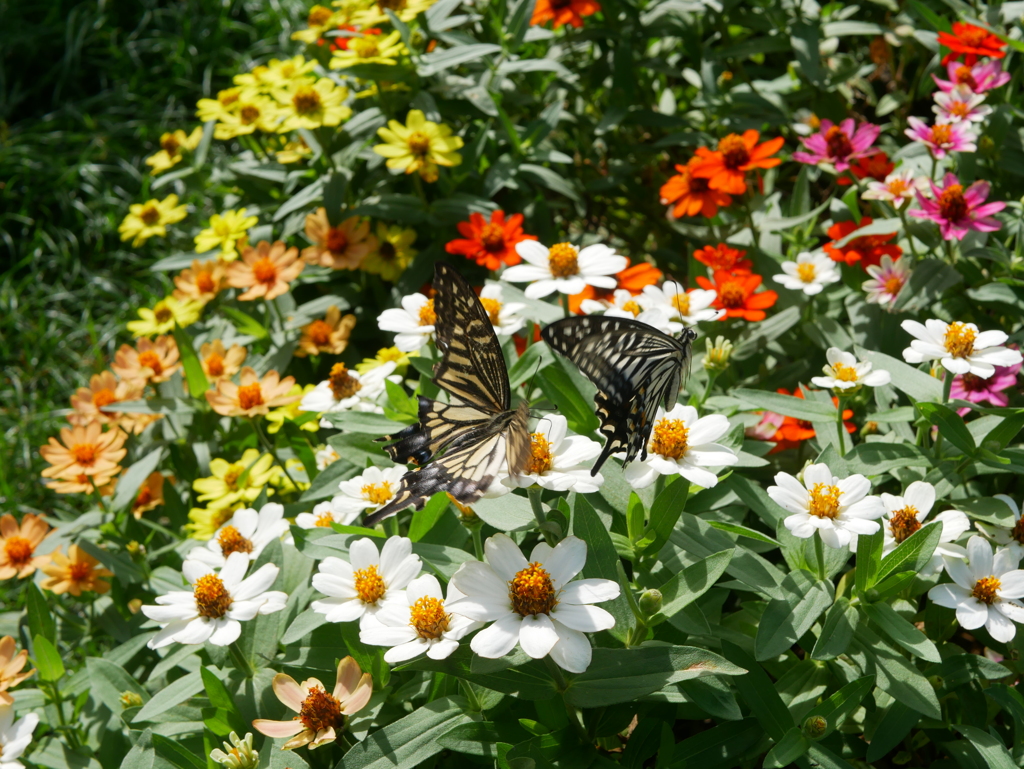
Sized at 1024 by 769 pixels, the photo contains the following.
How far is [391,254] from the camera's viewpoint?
2.54m

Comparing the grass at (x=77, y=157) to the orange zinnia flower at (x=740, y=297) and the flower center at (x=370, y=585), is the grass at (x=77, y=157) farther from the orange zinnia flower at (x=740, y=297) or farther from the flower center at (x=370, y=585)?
the orange zinnia flower at (x=740, y=297)

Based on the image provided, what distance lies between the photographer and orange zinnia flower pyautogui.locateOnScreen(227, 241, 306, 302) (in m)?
2.34

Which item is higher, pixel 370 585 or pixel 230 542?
pixel 370 585

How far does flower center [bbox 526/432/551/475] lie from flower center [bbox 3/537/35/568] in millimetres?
1439

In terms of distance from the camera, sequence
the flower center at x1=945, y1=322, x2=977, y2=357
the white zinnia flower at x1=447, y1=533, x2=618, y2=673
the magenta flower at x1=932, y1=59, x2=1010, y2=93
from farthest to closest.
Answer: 1. the magenta flower at x1=932, y1=59, x2=1010, y2=93
2. the flower center at x1=945, y1=322, x2=977, y2=357
3. the white zinnia flower at x1=447, y1=533, x2=618, y2=673

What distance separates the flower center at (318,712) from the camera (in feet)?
4.19

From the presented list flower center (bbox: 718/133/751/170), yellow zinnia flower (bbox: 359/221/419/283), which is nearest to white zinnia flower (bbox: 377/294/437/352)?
yellow zinnia flower (bbox: 359/221/419/283)

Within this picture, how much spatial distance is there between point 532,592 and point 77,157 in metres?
4.01

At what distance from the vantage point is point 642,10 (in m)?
2.70

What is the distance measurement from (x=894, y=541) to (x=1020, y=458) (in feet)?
0.92

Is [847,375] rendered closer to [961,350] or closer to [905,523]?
[961,350]

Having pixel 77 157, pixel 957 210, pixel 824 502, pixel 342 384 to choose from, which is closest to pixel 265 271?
pixel 342 384

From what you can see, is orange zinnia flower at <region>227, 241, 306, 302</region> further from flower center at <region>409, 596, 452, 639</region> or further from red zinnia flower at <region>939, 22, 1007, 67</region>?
red zinnia flower at <region>939, 22, 1007, 67</region>

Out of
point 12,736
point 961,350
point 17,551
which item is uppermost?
point 961,350
